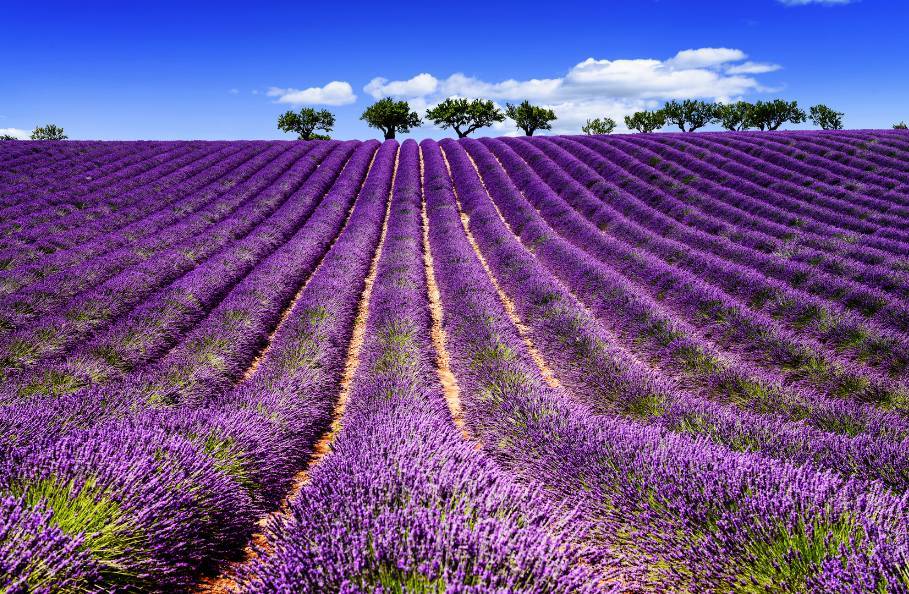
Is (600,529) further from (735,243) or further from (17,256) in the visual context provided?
(17,256)

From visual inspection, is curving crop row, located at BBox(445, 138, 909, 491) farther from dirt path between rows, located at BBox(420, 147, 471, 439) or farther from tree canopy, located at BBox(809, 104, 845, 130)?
tree canopy, located at BBox(809, 104, 845, 130)

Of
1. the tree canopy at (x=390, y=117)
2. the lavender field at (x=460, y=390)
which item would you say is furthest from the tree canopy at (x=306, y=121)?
the lavender field at (x=460, y=390)

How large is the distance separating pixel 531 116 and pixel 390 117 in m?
14.2

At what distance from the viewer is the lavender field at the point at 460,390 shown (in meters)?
1.81

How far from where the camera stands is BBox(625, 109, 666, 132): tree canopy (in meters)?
52.0

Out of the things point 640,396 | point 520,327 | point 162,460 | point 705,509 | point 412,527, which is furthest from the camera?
point 520,327

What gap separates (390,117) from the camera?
151 ft

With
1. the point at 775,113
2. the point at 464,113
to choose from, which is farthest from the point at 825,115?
the point at 464,113

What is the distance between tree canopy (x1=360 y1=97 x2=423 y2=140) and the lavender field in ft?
111

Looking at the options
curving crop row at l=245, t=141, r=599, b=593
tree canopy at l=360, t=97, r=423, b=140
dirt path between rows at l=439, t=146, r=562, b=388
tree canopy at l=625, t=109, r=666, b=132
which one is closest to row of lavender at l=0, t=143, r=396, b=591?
curving crop row at l=245, t=141, r=599, b=593

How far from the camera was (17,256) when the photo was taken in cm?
855

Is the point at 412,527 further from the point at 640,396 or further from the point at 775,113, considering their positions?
the point at 775,113

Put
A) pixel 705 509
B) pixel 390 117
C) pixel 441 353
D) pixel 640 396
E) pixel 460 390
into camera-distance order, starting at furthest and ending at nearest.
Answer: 1. pixel 390 117
2. pixel 441 353
3. pixel 460 390
4. pixel 640 396
5. pixel 705 509

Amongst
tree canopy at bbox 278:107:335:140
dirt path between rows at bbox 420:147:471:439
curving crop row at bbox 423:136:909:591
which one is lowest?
dirt path between rows at bbox 420:147:471:439
